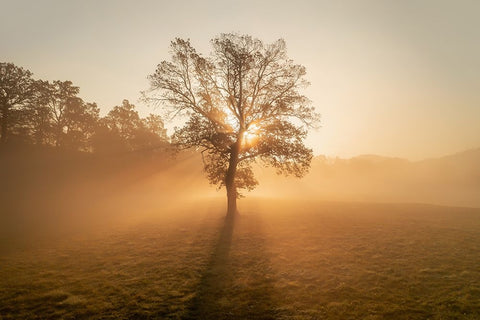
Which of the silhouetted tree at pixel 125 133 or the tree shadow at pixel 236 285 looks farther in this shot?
the silhouetted tree at pixel 125 133

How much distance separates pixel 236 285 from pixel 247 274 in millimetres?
1312

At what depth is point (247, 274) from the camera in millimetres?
11086

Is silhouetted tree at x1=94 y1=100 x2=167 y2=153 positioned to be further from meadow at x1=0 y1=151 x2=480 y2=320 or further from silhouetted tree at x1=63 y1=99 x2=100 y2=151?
meadow at x1=0 y1=151 x2=480 y2=320

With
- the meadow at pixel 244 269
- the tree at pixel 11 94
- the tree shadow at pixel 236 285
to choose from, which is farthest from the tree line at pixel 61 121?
the tree shadow at pixel 236 285

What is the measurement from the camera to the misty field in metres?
8.04

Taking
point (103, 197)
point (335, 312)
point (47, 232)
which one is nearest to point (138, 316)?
point (335, 312)

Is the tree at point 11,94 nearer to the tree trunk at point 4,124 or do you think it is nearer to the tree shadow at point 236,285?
the tree trunk at point 4,124

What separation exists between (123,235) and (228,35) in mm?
19208

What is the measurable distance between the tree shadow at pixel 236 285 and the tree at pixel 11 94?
44149mm

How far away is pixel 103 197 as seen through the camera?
43.0 meters

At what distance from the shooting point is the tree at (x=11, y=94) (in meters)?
37.0

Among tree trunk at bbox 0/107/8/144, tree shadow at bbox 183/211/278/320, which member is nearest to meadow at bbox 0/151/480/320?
tree shadow at bbox 183/211/278/320

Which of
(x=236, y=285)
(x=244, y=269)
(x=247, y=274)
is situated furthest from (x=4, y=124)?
(x=236, y=285)

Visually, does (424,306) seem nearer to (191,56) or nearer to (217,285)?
(217,285)
